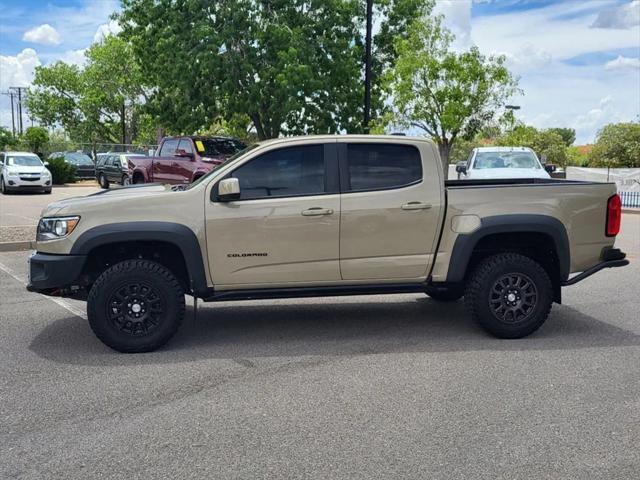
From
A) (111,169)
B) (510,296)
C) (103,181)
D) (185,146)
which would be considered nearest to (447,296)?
(510,296)

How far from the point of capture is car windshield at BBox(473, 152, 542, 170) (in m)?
16.6

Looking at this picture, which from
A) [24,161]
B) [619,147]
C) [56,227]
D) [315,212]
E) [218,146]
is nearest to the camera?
[56,227]

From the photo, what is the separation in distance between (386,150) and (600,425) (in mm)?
3038

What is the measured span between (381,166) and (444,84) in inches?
743

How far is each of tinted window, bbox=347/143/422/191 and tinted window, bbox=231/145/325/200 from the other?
307 millimetres

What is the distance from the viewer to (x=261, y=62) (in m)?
22.5

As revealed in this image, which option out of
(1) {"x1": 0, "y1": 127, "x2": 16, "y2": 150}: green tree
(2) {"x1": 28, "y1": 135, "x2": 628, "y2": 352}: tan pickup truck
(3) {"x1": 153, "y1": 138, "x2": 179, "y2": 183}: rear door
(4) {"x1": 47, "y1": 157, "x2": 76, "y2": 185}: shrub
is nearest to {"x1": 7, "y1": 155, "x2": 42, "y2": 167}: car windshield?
(4) {"x1": 47, "y1": 157, "x2": 76, "y2": 185}: shrub

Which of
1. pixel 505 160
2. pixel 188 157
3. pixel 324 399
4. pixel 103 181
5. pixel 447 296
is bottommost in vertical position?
pixel 324 399

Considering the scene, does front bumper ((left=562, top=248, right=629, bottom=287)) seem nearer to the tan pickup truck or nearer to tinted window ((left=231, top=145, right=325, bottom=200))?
the tan pickup truck

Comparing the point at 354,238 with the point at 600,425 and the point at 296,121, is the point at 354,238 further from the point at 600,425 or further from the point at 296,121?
the point at 296,121

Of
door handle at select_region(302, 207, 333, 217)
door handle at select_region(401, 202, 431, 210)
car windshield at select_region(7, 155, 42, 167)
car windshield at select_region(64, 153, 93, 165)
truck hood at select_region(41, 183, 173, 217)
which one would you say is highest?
car windshield at select_region(64, 153, 93, 165)

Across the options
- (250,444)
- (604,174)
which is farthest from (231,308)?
(604,174)

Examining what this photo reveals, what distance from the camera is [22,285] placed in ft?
27.8

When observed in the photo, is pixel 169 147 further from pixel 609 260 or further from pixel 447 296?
pixel 609 260
